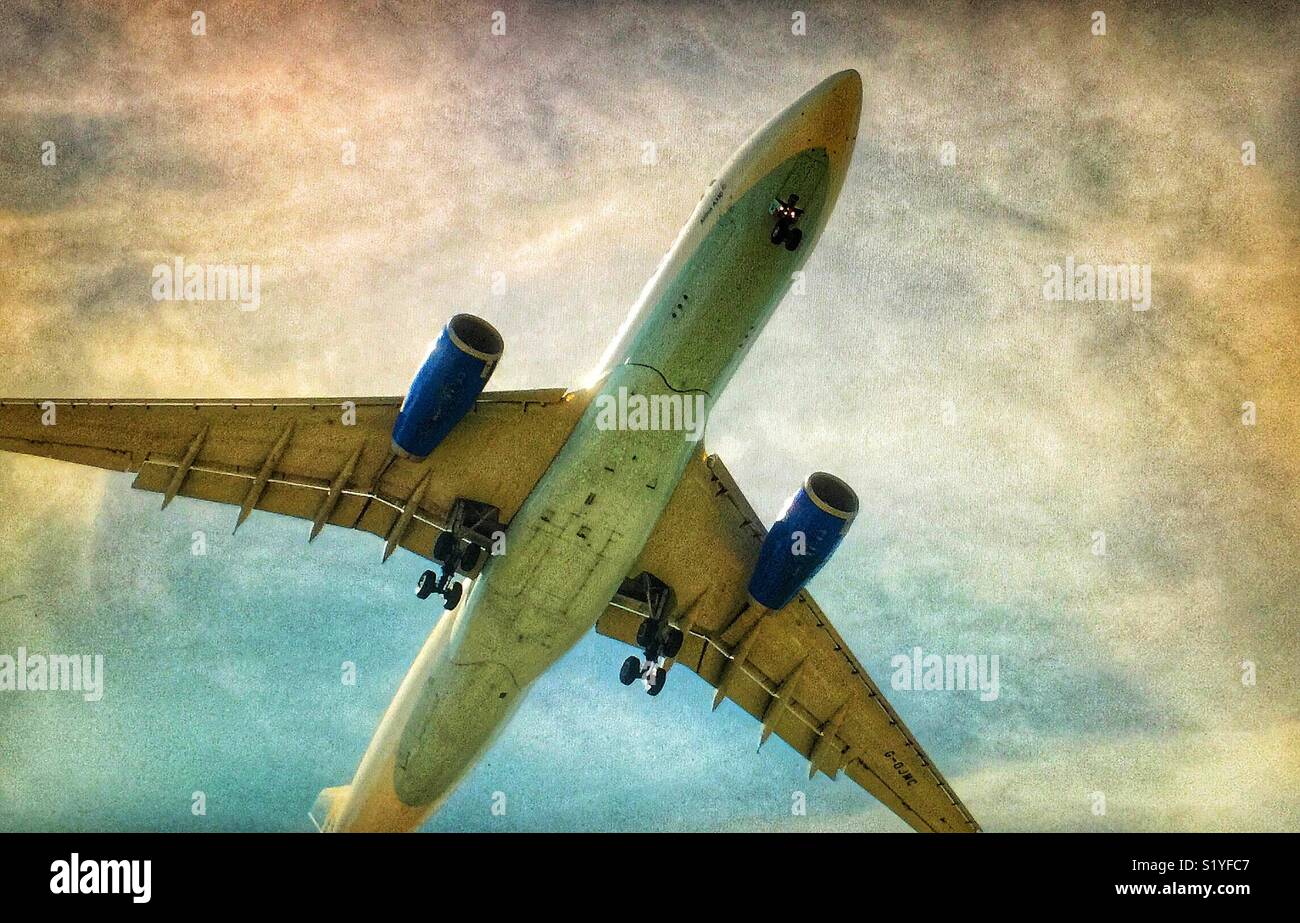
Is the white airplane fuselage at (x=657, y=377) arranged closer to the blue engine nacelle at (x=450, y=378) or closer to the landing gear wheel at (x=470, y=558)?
the landing gear wheel at (x=470, y=558)

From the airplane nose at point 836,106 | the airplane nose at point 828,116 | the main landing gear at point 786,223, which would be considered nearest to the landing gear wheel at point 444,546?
the main landing gear at point 786,223

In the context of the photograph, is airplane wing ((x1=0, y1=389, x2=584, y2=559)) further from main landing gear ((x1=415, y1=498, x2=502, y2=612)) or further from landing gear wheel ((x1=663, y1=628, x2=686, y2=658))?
landing gear wheel ((x1=663, y1=628, x2=686, y2=658))

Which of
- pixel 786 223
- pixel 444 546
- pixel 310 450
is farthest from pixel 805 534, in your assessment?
pixel 310 450

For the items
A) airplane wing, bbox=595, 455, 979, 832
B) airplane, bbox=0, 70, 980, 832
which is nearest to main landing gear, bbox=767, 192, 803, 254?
airplane, bbox=0, 70, 980, 832

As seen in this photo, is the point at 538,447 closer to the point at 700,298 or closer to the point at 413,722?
the point at 700,298

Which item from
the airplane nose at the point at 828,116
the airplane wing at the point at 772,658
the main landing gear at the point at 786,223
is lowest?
the airplane wing at the point at 772,658
